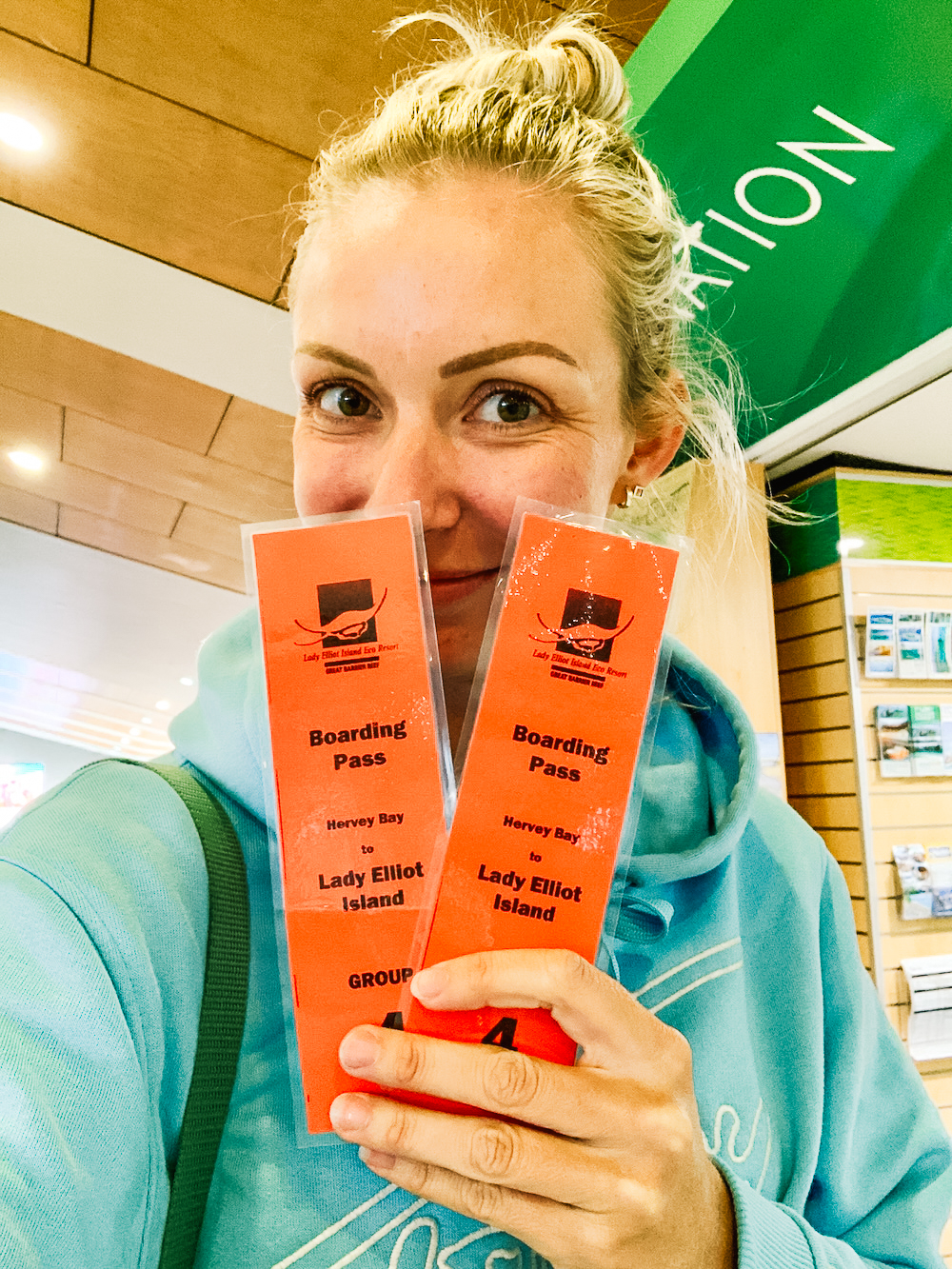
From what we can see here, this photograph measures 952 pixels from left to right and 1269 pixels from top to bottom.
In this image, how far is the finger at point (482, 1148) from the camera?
0.46 meters

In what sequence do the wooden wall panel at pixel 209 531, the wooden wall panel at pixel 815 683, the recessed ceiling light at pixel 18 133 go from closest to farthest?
the recessed ceiling light at pixel 18 133
the wooden wall panel at pixel 815 683
the wooden wall panel at pixel 209 531

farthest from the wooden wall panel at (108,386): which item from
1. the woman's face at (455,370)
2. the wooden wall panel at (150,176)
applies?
the woman's face at (455,370)

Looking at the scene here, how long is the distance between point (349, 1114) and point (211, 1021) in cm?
14

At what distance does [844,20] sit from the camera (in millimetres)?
1762

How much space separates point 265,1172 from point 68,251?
353 cm

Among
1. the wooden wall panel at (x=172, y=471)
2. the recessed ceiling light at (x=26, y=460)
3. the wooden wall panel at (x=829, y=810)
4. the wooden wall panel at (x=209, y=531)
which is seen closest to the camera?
the wooden wall panel at (x=829, y=810)

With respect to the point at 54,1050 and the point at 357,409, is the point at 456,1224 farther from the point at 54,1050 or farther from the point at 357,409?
the point at 357,409

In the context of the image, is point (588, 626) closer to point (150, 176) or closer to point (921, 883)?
point (150, 176)

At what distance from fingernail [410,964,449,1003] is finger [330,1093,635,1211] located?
0.06 meters

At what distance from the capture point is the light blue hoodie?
0.48 metres

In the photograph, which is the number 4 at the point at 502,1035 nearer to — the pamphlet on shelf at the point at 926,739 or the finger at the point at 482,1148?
the finger at the point at 482,1148

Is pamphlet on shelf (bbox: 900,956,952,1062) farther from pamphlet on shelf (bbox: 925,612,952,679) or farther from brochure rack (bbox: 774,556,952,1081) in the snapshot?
pamphlet on shelf (bbox: 925,612,952,679)

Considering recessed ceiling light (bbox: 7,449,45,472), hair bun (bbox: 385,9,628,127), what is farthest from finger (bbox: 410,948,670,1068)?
recessed ceiling light (bbox: 7,449,45,472)

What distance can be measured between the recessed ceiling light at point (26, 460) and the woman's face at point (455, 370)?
5445 mm
